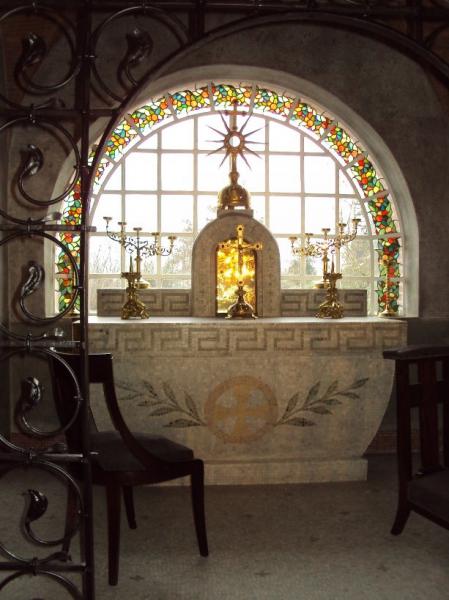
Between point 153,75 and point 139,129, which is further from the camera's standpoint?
point 139,129

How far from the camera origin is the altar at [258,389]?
3799mm

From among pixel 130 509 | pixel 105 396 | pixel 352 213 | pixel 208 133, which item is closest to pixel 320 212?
pixel 352 213

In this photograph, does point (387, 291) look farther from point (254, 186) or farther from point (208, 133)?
point (208, 133)

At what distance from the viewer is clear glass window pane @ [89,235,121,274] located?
16.3 ft

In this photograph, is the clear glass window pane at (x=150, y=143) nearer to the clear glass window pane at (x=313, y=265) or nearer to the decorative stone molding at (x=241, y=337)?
the clear glass window pane at (x=313, y=265)

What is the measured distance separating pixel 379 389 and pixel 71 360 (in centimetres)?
216

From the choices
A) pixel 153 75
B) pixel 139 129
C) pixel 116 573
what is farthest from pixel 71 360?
pixel 139 129

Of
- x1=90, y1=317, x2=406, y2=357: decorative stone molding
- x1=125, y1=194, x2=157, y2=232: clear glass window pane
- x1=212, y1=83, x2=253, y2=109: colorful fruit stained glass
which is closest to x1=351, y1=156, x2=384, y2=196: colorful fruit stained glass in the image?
x1=212, y1=83, x2=253, y2=109: colorful fruit stained glass

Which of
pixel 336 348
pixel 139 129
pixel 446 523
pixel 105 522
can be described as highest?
pixel 139 129

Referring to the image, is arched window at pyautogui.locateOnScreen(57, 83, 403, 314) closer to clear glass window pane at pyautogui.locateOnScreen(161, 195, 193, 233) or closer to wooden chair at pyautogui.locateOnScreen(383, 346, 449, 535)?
clear glass window pane at pyautogui.locateOnScreen(161, 195, 193, 233)

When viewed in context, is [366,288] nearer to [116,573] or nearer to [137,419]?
[137,419]

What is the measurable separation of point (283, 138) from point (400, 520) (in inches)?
122

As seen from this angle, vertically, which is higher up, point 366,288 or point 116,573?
point 366,288

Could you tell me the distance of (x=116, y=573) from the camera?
2.57 meters
